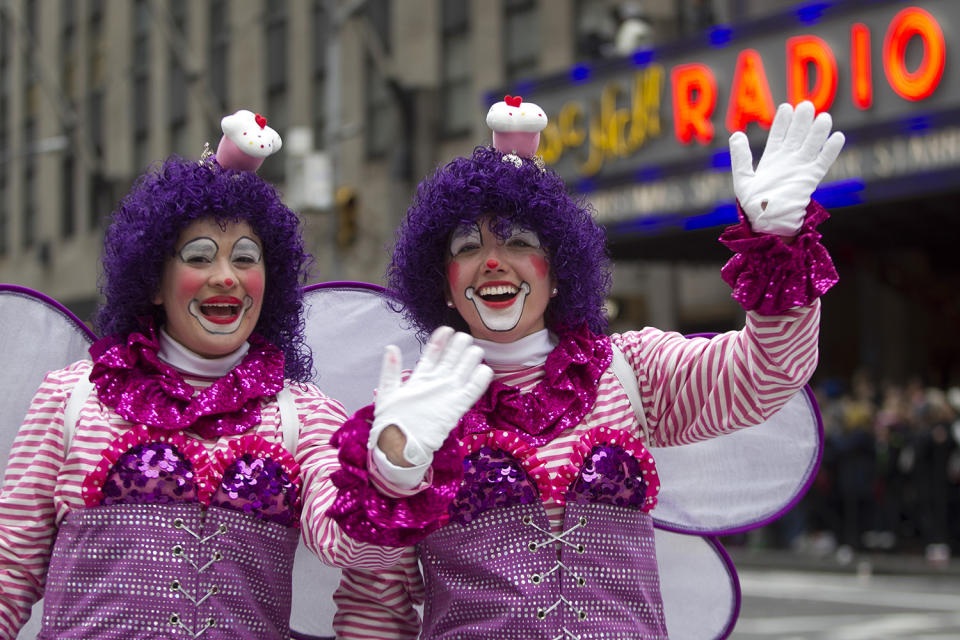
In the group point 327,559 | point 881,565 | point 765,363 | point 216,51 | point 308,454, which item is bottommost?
point 881,565

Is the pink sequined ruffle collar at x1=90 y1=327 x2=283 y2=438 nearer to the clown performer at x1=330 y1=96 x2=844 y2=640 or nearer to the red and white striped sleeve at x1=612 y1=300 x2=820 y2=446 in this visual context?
the clown performer at x1=330 y1=96 x2=844 y2=640

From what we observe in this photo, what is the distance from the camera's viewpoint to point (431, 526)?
7.54 feet

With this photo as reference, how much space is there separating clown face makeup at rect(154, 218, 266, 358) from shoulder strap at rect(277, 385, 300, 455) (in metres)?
0.14

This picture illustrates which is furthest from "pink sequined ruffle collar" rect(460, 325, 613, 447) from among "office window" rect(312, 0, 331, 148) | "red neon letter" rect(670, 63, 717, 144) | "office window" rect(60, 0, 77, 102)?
"office window" rect(60, 0, 77, 102)

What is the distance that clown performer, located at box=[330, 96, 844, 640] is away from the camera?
2449 millimetres

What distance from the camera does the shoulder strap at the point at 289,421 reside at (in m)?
2.71

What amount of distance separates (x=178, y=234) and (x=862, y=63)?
471 inches

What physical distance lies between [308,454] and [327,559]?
0.91 feet

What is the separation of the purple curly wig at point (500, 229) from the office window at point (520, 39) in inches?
692

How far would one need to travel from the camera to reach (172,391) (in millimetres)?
2670

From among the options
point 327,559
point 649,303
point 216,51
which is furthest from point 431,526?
point 216,51

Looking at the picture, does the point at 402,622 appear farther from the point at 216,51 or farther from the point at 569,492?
the point at 216,51

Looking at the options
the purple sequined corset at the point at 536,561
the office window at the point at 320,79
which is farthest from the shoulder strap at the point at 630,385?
the office window at the point at 320,79

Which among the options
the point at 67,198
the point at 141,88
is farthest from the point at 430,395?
the point at 67,198
